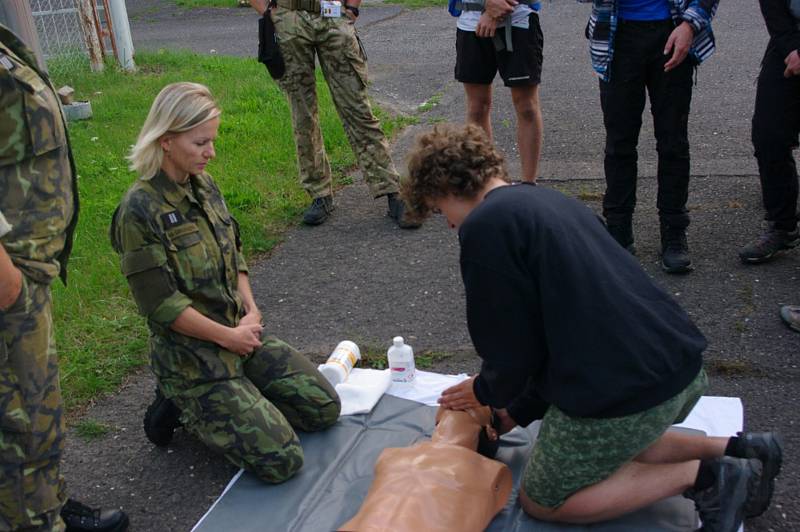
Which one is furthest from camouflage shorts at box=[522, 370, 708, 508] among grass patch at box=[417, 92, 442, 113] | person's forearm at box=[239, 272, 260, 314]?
grass patch at box=[417, 92, 442, 113]

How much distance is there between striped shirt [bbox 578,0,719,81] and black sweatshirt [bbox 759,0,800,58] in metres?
0.29

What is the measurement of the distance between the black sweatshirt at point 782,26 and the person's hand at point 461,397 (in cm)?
263

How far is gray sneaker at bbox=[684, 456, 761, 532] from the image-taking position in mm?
2605

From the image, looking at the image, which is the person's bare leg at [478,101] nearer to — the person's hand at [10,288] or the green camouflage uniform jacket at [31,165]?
the green camouflage uniform jacket at [31,165]

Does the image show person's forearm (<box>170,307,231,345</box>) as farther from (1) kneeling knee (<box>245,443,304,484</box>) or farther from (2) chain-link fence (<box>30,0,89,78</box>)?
(2) chain-link fence (<box>30,0,89,78</box>)

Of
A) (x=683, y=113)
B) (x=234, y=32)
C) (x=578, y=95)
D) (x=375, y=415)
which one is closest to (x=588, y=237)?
(x=375, y=415)

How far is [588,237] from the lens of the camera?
2459mm

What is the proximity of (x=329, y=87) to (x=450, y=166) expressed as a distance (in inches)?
123

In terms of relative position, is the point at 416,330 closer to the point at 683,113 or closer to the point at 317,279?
the point at 317,279

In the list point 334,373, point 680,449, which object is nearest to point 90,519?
point 334,373

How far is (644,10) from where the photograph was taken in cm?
433

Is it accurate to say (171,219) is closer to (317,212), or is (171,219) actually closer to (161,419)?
(161,419)

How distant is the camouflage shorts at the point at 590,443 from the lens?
8.36 feet

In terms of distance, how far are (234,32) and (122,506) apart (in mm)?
12204
